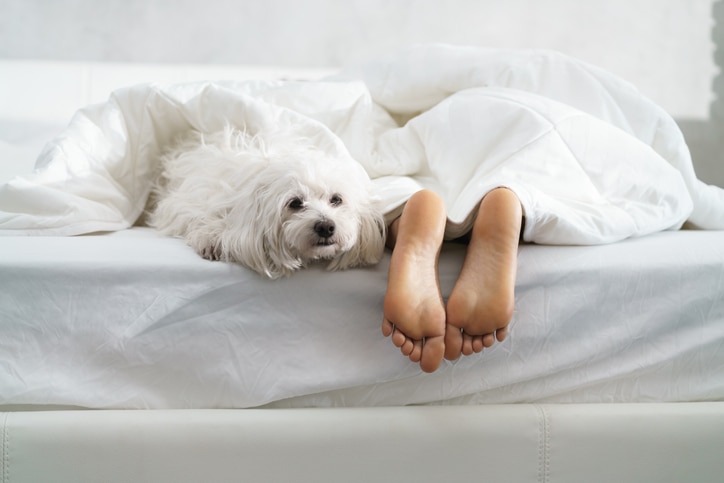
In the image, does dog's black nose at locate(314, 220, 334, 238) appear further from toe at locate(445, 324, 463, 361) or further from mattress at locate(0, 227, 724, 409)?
toe at locate(445, 324, 463, 361)

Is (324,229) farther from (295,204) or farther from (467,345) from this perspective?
(467,345)

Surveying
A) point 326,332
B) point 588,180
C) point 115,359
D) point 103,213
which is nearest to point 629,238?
point 588,180

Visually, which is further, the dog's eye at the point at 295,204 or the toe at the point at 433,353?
the dog's eye at the point at 295,204

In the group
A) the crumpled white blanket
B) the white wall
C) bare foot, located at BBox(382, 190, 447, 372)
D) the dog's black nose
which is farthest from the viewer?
the white wall

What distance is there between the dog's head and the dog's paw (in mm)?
18

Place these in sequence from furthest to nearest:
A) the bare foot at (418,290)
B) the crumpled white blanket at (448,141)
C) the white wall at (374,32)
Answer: the white wall at (374,32), the crumpled white blanket at (448,141), the bare foot at (418,290)

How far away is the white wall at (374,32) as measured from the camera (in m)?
2.33

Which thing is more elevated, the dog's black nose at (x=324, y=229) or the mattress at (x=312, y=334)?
the dog's black nose at (x=324, y=229)

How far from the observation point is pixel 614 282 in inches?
41.6

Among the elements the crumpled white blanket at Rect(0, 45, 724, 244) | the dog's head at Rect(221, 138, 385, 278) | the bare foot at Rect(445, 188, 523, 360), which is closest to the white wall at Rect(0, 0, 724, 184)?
the crumpled white blanket at Rect(0, 45, 724, 244)

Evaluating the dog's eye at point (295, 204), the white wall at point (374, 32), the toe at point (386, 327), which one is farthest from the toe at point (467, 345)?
the white wall at point (374, 32)

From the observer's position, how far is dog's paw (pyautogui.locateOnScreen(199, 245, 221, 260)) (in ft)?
3.53

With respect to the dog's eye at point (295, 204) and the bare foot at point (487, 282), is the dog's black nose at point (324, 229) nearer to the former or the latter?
the dog's eye at point (295, 204)

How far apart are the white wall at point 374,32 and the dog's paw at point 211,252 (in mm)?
1533
